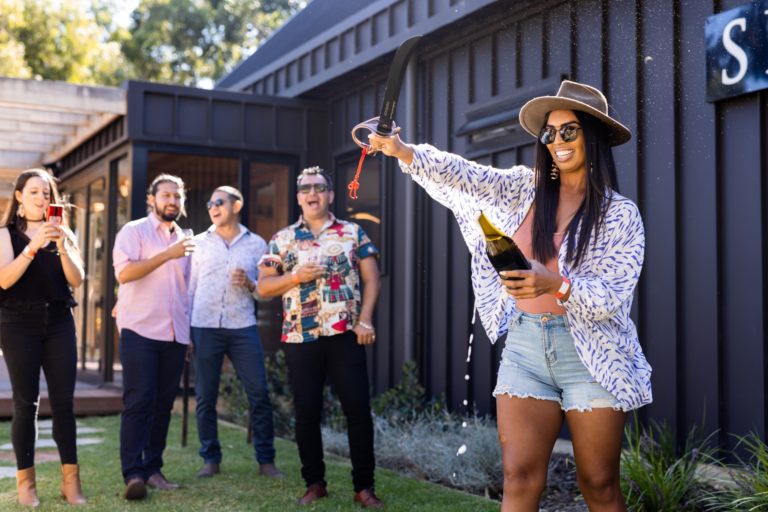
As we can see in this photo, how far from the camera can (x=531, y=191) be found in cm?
300

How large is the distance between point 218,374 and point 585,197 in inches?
139

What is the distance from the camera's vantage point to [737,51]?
4.57m

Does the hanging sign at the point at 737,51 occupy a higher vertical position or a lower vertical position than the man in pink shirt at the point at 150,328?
higher

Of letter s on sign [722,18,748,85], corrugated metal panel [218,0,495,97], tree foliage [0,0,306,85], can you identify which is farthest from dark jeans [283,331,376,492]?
tree foliage [0,0,306,85]

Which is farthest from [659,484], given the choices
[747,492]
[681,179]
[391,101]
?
[391,101]

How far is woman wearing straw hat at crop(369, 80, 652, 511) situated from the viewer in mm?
2697

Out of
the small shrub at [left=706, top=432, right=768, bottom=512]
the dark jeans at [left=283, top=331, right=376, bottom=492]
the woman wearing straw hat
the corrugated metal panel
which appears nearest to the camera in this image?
the woman wearing straw hat

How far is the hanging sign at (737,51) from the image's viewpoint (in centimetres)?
444

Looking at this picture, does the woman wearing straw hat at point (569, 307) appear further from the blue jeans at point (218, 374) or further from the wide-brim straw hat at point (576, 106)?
the blue jeans at point (218, 374)

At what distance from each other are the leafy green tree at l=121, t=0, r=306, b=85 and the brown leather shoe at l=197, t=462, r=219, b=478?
24.9 m

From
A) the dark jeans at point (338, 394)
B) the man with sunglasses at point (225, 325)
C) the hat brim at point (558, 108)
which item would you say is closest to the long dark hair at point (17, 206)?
the man with sunglasses at point (225, 325)

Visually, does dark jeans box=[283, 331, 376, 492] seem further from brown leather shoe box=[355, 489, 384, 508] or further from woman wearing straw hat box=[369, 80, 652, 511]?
woman wearing straw hat box=[369, 80, 652, 511]

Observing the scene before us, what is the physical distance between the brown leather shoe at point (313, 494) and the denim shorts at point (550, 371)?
7.19 feet

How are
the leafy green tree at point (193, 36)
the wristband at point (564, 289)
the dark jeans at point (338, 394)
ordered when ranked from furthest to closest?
the leafy green tree at point (193, 36) → the dark jeans at point (338, 394) → the wristband at point (564, 289)
